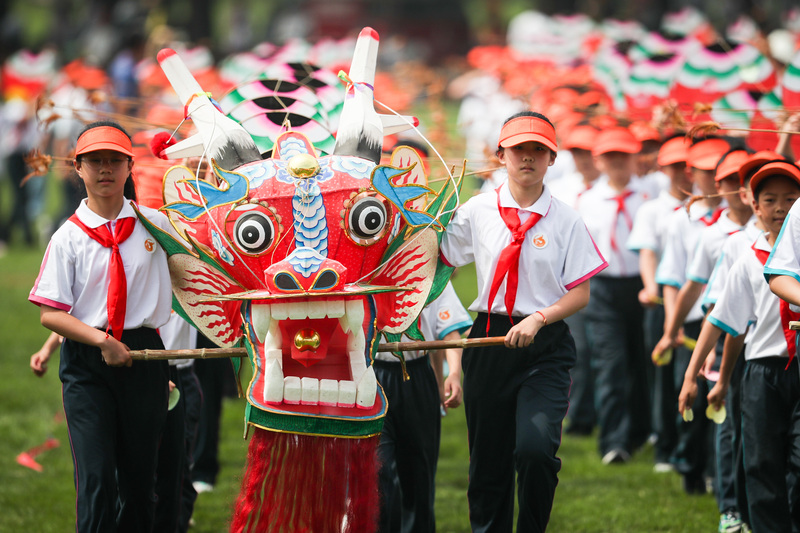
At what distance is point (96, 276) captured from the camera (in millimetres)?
5395

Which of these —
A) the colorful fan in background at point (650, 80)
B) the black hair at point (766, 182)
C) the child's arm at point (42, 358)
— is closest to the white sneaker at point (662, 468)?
the black hair at point (766, 182)

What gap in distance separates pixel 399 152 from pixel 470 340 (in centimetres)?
101

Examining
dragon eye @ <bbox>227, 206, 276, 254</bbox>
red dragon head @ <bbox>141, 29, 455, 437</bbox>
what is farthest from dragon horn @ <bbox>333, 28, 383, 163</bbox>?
dragon eye @ <bbox>227, 206, 276, 254</bbox>

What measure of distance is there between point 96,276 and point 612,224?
4.83 metres

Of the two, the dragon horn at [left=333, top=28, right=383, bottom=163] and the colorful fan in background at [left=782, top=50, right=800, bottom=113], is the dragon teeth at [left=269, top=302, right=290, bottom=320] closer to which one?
the dragon horn at [left=333, top=28, right=383, bottom=163]

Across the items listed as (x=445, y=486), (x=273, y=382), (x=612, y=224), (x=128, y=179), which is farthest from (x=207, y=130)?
(x=612, y=224)

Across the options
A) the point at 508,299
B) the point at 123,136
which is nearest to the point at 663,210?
the point at 508,299

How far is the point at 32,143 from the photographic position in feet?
59.1

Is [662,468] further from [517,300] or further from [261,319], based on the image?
[261,319]

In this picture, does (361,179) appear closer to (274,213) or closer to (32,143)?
(274,213)

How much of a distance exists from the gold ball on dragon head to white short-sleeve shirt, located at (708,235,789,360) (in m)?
2.29

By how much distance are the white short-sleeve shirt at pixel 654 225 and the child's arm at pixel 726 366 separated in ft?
8.04

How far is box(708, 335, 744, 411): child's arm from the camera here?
596 centimetres

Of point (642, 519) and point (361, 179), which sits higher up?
point (361, 179)
